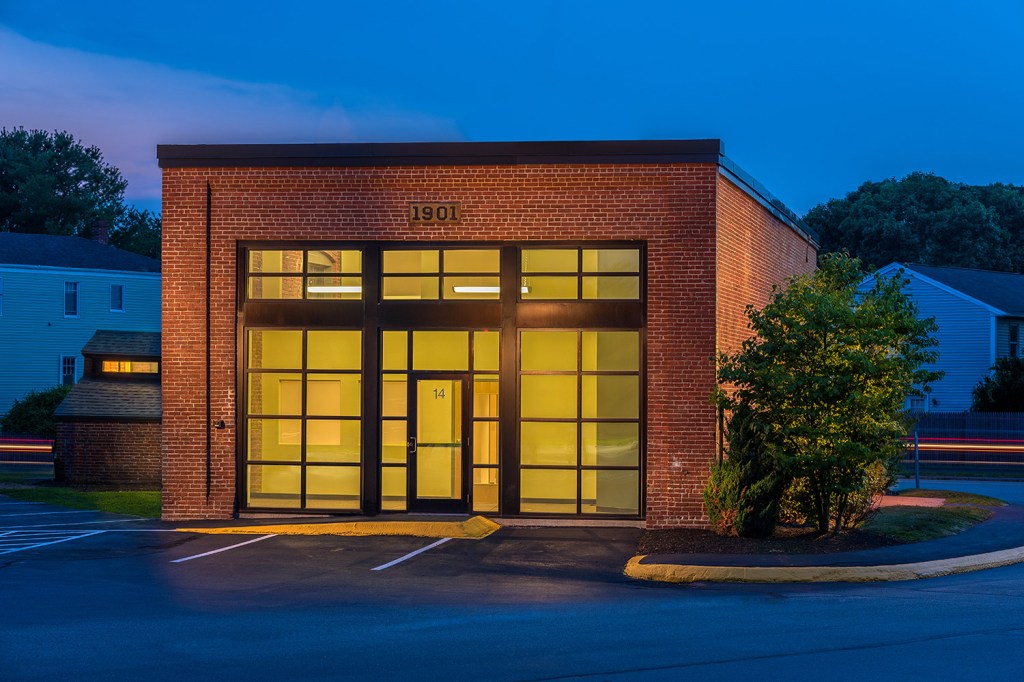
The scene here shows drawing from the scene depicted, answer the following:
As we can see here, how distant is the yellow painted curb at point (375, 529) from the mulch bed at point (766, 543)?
272 centimetres

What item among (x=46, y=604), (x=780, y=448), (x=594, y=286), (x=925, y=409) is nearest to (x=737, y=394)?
(x=780, y=448)

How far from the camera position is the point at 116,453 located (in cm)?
3008

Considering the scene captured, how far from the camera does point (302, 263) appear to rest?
2208 centimetres

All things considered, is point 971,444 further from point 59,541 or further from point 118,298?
point 118,298

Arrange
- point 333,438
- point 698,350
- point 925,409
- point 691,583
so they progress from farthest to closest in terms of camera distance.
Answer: point 925,409 < point 333,438 < point 698,350 < point 691,583

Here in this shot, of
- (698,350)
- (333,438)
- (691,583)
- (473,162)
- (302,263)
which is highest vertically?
(473,162)

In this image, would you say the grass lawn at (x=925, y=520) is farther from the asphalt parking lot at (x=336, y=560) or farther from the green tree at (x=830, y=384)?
the asphalt parking lot at (x=336, y=560)

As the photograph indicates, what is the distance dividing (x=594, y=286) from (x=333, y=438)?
5.27 m

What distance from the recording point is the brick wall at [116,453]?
30000 millimetres

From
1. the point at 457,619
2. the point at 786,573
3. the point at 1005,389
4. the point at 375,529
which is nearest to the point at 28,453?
the point at 375,529

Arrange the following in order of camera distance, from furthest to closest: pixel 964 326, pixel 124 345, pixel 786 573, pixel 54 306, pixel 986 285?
1. pixel 54 306
2. pixel 986 285
3. pixel 964 326
4. pixel 124 345
5. pixel 786 573

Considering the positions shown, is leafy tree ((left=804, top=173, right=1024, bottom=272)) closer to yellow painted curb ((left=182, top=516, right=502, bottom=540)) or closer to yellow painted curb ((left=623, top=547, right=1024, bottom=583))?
yellow painted curb ((left=182, top=516, right=502, bottom=540))

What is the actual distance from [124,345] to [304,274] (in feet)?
38.4

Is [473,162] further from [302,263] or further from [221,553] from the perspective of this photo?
[221,553]
